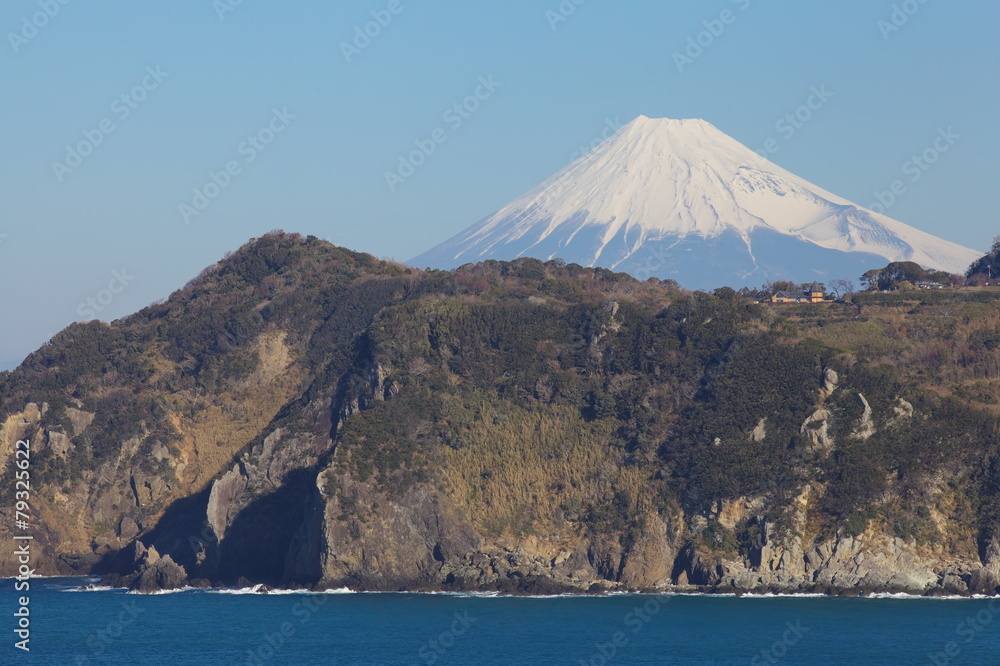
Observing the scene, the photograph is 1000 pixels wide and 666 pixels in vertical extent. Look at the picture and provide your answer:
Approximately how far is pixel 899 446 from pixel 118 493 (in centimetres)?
4288

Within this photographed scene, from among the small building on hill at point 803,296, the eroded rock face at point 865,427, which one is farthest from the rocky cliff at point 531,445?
the small building on hill at point 803,296

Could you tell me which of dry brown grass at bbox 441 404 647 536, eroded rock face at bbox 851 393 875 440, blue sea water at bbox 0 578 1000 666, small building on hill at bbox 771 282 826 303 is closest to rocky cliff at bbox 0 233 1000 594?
dry brown grass at bbox 441 404 647 536

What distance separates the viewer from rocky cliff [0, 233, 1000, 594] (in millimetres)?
69500

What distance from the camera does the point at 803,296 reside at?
331 feet

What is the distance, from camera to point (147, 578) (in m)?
75.7

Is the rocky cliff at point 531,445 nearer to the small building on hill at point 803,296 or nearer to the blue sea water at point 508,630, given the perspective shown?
the blue sea water at point 508,630

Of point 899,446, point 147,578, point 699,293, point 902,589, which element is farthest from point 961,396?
point 147,578

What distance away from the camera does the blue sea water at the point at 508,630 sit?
56906mm

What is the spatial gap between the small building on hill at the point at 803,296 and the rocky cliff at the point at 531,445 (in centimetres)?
834

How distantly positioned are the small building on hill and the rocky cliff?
834 cm

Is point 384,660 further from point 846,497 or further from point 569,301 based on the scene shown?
point 569,301

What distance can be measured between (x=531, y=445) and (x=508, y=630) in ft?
52.6

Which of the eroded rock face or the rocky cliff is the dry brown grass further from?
the eroded rock face

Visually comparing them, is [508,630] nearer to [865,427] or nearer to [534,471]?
[534,471]
